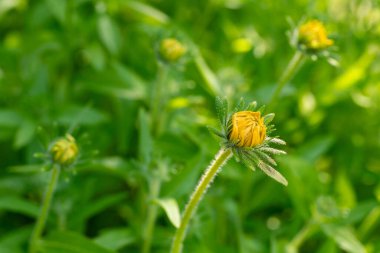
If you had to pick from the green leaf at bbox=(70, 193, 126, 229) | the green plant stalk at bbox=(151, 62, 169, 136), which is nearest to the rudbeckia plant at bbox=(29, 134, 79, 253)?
the green leaf at bbox=(70, 193, 126, 229)

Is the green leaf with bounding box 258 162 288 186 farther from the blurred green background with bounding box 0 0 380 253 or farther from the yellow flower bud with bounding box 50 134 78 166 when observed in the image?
the yellow flower bud with bounding box 50 134 78 166

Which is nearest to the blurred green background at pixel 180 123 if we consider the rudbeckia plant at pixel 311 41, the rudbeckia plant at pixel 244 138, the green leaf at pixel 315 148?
the green leaf at pixel 315 148

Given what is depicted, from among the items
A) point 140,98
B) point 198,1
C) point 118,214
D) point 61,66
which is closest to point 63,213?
point 118,214

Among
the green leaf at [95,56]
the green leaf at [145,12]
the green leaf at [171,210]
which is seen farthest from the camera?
the green leaf at [145,12]

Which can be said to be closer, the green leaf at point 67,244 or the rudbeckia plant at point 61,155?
the rudbeckia plant at point 61,155

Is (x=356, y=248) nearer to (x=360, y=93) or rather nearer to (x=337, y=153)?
(x=337, y=153)

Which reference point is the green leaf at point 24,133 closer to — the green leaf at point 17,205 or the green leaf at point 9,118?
the green leaf at point 9,118
